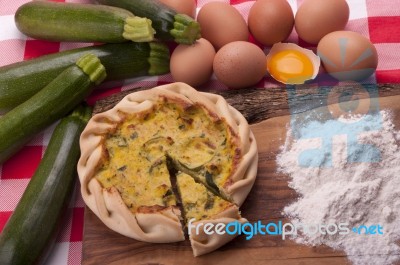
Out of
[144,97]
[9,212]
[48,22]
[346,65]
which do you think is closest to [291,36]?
[346,65]

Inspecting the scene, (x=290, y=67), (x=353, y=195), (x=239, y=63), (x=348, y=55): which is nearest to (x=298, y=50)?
(x=290, y=67)

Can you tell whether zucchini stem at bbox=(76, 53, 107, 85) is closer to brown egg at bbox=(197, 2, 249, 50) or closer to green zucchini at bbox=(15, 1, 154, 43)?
green zucchini at bbox=(15, 1, 154, 43)

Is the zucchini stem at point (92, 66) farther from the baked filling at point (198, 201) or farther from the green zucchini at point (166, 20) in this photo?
the baked filling at point (198, 201)

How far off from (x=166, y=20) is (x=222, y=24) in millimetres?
275

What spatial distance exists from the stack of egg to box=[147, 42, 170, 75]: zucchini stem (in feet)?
0.42

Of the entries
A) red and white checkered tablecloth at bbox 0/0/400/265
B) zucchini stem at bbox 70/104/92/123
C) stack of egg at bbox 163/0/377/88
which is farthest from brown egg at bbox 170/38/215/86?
zucchini stem at bbox 70/104/92/123

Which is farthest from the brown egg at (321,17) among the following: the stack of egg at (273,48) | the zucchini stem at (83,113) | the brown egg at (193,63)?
the zucchini stem at (83,113)

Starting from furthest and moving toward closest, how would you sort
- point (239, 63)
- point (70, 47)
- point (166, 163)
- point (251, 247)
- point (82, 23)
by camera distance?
point (70, 47)
point (82, 23)
point (239, 63)
point (166, 163)
point (251, 247)

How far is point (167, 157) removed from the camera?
2441mm

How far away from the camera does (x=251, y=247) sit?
2.26m

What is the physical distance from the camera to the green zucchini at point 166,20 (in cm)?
285

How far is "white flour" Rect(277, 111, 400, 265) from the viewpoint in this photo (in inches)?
86.7

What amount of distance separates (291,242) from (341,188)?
0.94ft

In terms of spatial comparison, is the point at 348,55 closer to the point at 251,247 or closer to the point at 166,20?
the point at 166,20
